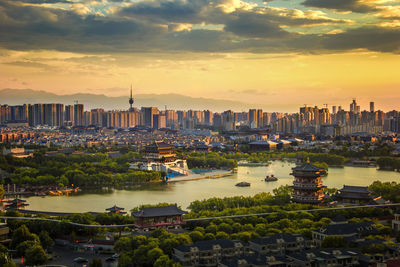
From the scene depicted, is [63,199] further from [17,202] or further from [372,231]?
[372,231]

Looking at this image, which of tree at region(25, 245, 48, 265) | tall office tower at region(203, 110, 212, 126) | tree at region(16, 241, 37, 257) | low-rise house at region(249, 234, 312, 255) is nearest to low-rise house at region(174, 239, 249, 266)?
low-rise house at region(249, 234, 312, 255)

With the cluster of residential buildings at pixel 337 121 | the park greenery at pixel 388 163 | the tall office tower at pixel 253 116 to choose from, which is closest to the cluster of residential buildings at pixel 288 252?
the park greenery at pixel 388 163

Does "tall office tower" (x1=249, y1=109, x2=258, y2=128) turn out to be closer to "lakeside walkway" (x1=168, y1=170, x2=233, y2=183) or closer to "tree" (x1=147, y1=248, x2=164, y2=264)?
"lakeside walkway" (x1=168, y1=170, x2=233, y2=183)

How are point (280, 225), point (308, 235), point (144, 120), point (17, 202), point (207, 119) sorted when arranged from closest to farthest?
point (308, 235), point (280, 225), point (17, 202), point (144, 120), point (207, 119)

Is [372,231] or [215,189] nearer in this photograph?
[372,231]

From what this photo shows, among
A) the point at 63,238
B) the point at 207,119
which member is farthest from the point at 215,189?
the point at 207,119

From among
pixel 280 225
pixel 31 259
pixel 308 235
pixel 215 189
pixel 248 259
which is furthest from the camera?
pixel 215 189

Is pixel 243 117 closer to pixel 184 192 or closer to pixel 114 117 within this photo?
pixel 114 117

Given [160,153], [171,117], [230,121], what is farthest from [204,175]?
[171,117]
